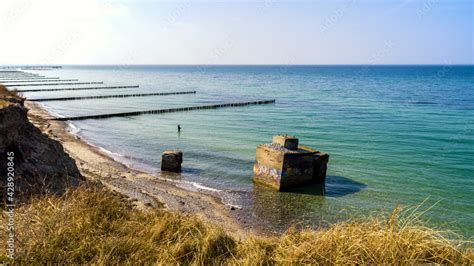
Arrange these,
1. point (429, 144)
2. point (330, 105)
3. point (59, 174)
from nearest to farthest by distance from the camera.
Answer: point (59, 174)
point (429, 144)
point (330, 105)

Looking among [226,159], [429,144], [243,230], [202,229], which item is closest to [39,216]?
[202,229]

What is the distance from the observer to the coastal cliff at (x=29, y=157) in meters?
9.61

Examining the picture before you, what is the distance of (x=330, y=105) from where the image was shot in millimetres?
50562

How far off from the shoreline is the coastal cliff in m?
2.05

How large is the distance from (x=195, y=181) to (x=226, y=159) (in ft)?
13.6

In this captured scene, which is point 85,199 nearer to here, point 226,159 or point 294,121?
point 226,159

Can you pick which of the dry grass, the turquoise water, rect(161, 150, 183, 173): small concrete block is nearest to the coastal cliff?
the dry grass

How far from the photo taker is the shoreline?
503 inches

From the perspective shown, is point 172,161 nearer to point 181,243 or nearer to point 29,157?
point 29,157

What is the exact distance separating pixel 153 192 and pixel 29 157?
5192 mm

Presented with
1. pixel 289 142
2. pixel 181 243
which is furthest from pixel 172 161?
pixel 181 243

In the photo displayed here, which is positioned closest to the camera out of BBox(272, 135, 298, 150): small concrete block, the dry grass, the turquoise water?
the dry grass

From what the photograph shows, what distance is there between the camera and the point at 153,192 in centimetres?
1495

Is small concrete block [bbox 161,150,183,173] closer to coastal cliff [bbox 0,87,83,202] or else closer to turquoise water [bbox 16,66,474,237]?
turquoise water [bbox 16,66,474,237]
